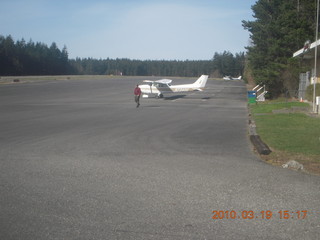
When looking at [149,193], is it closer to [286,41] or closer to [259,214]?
[259,214]

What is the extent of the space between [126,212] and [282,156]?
540 centimetres

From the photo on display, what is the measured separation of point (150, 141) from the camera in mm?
11906

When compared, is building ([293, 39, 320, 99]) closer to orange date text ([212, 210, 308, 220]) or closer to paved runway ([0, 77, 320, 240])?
paved runway ([0, 77, 320, 240])

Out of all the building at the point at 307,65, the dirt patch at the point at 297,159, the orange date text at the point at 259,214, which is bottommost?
the dirt patch at the point at 297,159

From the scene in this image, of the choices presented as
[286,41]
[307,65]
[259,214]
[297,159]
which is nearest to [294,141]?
[297,159]

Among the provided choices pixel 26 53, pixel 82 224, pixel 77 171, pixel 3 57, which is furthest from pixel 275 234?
pixel 26 53

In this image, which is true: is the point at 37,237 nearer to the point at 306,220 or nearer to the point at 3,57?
the point at 306,220

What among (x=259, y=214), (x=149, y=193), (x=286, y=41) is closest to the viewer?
(x=259, y=214)

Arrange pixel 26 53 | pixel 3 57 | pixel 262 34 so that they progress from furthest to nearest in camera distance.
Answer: pixel 26 53, pixel 3 57, pixel 262 34

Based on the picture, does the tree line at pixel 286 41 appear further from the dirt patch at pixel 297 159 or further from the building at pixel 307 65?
the dirt patch at pixel 297 159

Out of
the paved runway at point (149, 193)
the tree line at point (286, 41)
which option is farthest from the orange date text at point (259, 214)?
the tree line at point (286, 41)

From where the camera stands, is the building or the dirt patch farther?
the building

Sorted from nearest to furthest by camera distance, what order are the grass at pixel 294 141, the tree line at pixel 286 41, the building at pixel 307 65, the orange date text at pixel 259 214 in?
1. the orange date text at pixel 259 214
2. the grass at pixel 294 141
3. the building at pixel 307 65
4. the tree line at pixel 286 41

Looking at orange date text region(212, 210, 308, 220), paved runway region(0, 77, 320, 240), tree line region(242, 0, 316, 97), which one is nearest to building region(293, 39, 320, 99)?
tree line region(242, 0, 316, 97)
